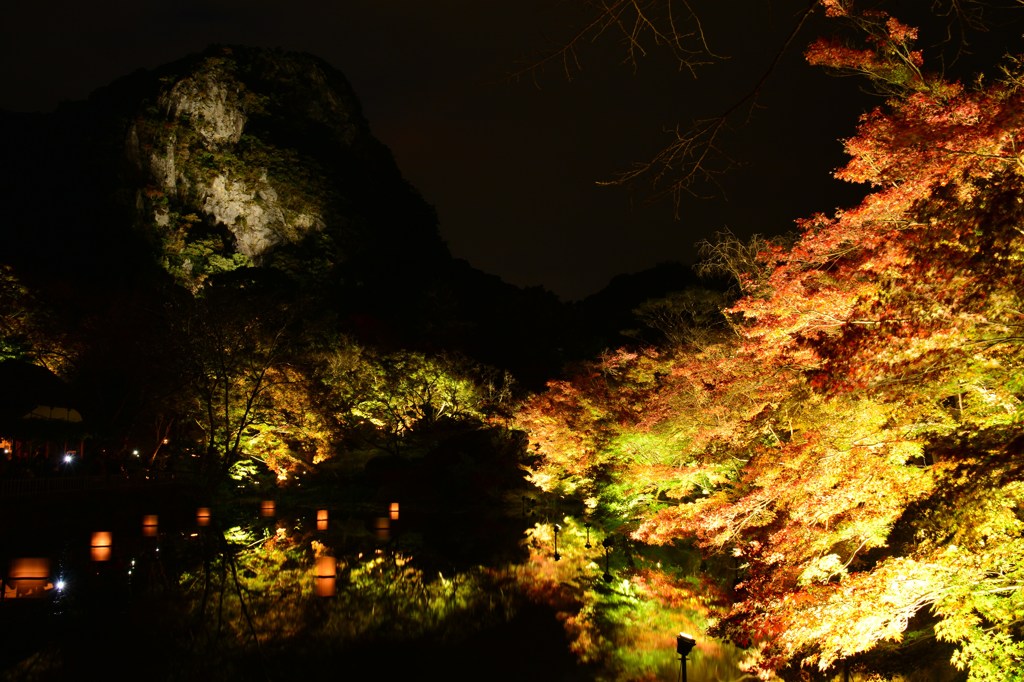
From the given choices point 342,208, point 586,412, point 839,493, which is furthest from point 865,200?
point 342,208

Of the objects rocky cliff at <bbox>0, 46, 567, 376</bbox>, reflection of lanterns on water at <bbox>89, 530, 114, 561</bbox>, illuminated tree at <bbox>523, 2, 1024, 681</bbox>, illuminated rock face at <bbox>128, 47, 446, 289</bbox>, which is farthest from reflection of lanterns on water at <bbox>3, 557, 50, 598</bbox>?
illuminated rock face at <bbox>128, 47, 446, 289</bbox>

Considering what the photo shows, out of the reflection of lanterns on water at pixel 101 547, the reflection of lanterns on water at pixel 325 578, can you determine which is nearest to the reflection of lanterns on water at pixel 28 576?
the reflection of lanterns on water at pixel 101 547

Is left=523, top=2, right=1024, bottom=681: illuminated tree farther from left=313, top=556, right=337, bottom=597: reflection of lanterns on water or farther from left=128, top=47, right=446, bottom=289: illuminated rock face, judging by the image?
left=128, top=47, right=446, bottom=289: illuminated rock face

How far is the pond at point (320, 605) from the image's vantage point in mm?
7945

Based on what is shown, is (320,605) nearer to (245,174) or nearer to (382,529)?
(382,529)

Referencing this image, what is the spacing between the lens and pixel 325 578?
12.0 meters

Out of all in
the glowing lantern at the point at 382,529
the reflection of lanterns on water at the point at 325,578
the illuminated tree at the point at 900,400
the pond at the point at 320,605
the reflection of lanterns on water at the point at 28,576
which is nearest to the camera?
the illuminated tree at the point at 900,400

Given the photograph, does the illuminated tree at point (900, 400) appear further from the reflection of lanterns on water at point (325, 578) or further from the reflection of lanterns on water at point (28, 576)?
the reflection of lanterns on water at point (28, 576)

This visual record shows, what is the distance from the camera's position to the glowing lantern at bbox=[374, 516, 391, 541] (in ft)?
57.2

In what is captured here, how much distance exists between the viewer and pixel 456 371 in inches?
1022

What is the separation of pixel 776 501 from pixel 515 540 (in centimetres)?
1069

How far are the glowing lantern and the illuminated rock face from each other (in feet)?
74.0

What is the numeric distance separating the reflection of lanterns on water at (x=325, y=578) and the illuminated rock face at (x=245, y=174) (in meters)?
27.6

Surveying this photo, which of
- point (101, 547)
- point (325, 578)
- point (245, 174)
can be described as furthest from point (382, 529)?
point (245, 174)
